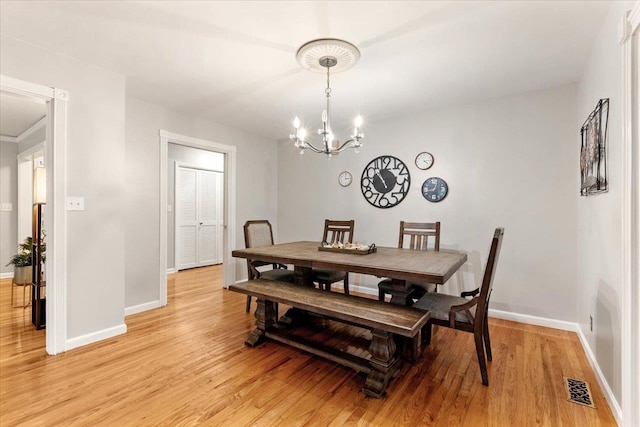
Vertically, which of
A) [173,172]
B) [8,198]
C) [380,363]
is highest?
[173,172]

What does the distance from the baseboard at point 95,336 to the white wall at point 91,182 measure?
0.02 meters

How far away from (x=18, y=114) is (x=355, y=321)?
15.9ft

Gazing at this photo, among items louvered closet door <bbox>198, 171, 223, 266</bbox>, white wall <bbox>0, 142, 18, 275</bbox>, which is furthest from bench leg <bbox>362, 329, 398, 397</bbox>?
white wall <bbox>0, 142, 18, 275</bbox>

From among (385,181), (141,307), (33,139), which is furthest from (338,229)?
(33,139)

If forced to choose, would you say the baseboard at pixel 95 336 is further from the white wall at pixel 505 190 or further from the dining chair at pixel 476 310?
the white wall at pixel 505 190

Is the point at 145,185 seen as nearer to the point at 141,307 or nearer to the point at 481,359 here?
the point at 141,307

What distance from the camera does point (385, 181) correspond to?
3.94 m

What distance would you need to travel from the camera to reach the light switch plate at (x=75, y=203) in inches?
95.9

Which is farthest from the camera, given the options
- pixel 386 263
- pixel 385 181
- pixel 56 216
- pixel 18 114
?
pixel 385 181

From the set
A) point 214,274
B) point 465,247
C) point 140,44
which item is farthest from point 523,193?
point 214,274

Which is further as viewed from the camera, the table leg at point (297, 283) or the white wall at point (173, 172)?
the white wall at point (173, 172)

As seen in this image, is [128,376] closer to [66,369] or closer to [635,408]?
[66,369]

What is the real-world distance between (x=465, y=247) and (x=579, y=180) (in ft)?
3.89

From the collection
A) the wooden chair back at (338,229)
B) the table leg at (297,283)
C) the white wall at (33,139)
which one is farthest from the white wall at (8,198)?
the wooden chair back at (338,229)
